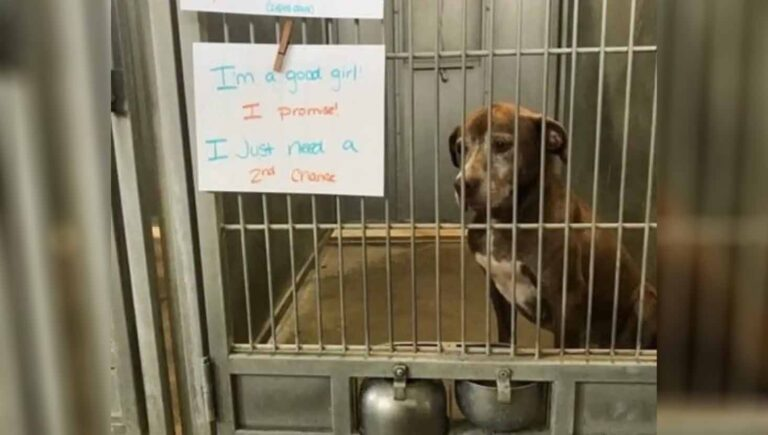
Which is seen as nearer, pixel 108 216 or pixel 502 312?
pixel 108 216

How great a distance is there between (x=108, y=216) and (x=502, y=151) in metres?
1.02

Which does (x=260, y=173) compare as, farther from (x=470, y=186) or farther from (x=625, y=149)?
(x=625, y=149)

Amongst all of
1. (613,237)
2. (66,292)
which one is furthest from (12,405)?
(613,237)

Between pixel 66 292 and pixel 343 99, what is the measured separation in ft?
2.81

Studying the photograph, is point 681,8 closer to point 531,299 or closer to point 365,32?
point 531,299

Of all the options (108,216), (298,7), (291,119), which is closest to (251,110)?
(291,119)

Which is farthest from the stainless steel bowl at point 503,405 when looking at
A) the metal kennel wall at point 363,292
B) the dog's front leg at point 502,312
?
the dog's front leg at point 502,312

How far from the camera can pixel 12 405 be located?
0.25 metres

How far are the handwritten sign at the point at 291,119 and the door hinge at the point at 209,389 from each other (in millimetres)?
315

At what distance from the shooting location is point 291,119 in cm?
109

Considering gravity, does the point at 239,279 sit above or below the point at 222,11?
below

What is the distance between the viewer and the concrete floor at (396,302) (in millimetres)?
1655

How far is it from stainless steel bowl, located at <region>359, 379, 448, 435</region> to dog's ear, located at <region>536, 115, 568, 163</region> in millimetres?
466

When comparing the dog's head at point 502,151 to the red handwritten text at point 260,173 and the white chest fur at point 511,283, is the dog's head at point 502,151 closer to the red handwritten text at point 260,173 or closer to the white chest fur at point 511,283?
the white chest fur at point 511,283
